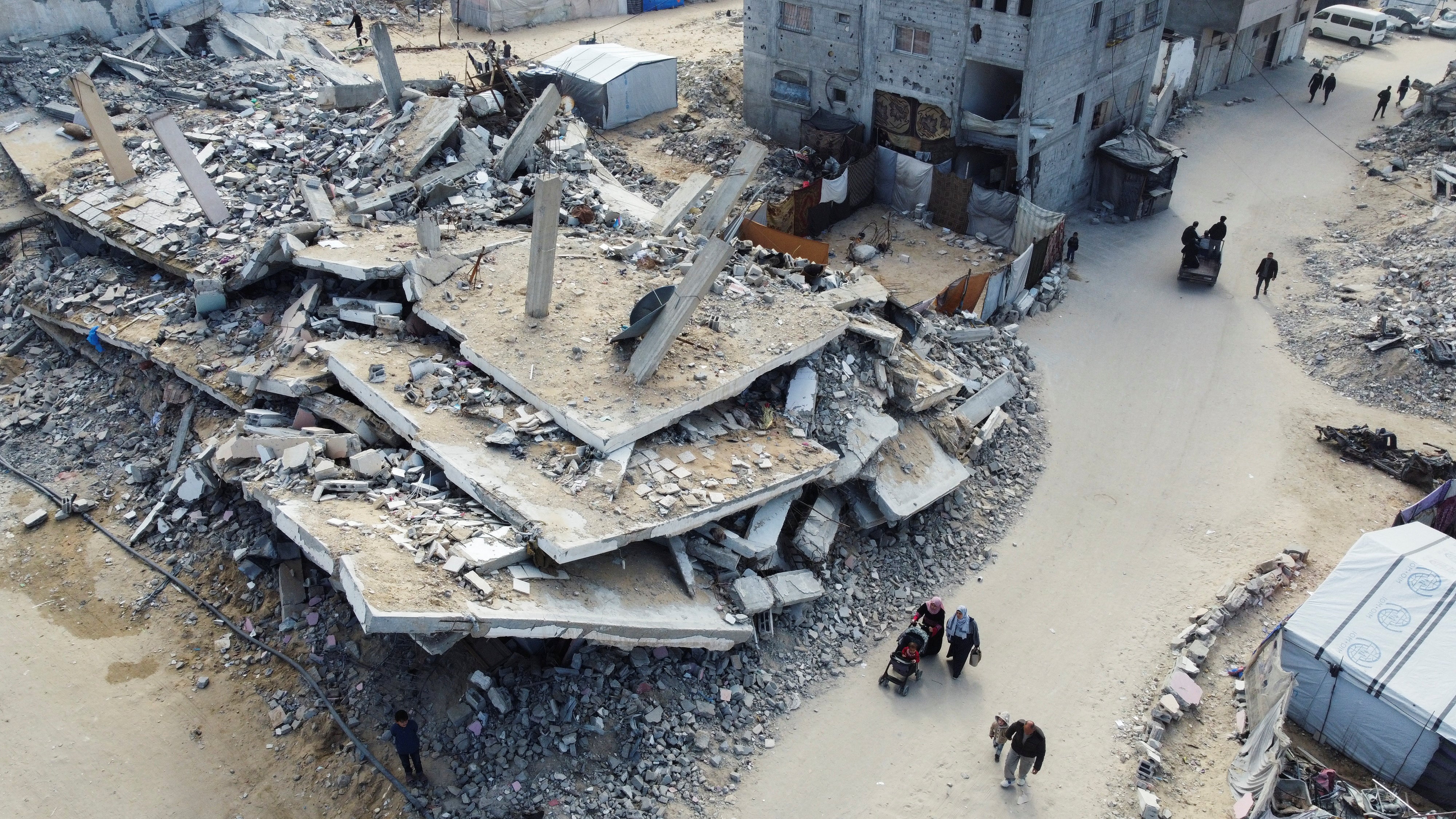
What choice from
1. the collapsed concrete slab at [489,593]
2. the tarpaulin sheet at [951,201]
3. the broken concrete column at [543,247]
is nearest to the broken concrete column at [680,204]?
the broken concrete column at [543,247]

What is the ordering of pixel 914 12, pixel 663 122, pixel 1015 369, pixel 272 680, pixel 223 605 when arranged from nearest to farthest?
pixel 272 680 < pixel 223 605 < pixel 1015 369 < pixel 914 12 < pixel 663 122

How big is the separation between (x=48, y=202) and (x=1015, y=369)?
15.2 m

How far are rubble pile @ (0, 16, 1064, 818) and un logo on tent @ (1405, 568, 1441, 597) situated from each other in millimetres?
4261

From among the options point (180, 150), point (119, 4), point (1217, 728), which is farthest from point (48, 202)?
point (1217, 728)

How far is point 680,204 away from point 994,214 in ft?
22.8

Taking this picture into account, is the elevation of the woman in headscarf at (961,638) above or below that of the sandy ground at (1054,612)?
above

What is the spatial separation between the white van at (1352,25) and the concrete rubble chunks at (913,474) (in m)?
26.1

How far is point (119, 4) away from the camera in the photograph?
21344 mm

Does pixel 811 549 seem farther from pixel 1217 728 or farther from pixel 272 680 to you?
pixel 272 680

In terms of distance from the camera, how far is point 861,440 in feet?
37.6

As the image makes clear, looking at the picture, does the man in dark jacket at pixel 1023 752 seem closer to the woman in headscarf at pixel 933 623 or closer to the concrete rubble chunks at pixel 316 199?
the woman in headscarf at pixel 933 623

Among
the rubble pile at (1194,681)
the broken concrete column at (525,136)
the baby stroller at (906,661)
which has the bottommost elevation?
the rubble pile at (1194,681)

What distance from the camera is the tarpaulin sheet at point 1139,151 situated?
65.3 ft

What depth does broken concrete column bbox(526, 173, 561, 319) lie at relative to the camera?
1096cm
